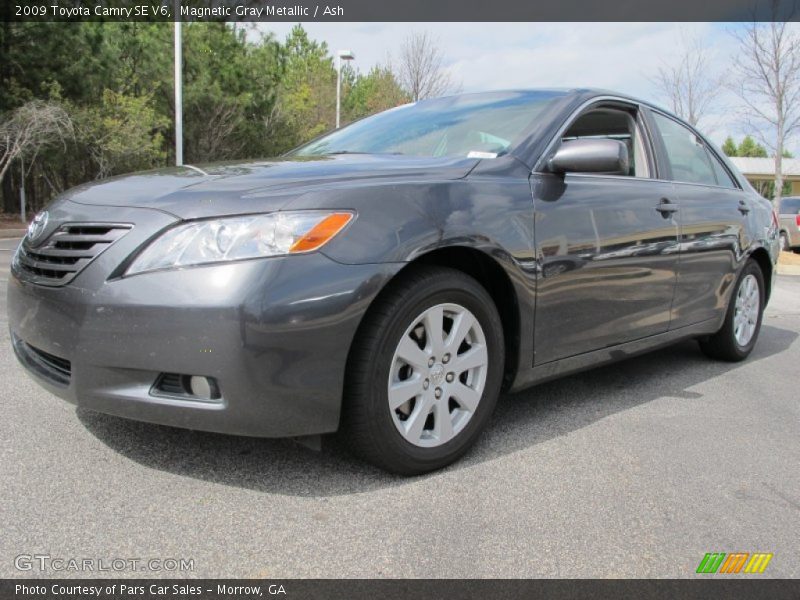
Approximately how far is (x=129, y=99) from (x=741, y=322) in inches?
751

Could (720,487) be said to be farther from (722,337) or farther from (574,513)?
(722,337)

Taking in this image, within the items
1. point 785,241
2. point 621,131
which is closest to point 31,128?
point 621,131

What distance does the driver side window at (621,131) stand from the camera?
3713mm

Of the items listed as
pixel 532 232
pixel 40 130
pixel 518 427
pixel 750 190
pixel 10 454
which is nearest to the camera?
pixel 10 454

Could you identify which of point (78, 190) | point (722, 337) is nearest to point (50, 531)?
point (78, 190)

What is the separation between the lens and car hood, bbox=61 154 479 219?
2.33m

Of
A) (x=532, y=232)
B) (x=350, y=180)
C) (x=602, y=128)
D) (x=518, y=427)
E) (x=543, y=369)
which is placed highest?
(x=602, y=128)

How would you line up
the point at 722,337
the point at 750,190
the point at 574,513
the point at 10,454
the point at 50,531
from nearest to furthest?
the point at 50,531 → the point at 574,513 → the point at 10,454 → the point at 722,337 → the point at 750,190

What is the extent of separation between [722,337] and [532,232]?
95.4 inches

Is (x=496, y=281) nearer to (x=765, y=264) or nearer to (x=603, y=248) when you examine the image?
(x=603, y=248)

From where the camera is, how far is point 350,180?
8.27 feet

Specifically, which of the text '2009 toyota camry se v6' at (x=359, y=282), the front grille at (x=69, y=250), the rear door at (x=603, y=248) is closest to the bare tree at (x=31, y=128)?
the text '2009 toyota camry se v6' at (x=359, y=282)

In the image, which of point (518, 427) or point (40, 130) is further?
point (40, 130)

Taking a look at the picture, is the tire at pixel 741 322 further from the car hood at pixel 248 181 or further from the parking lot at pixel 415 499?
the car hood at pixel 248 181
